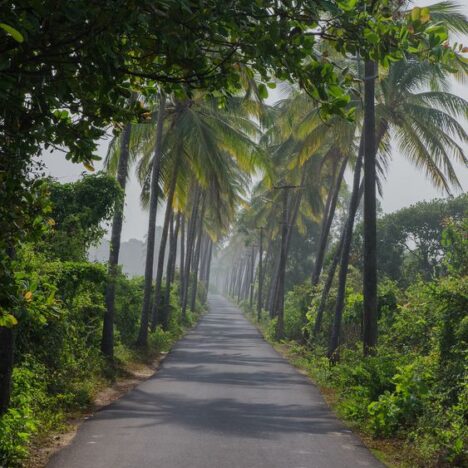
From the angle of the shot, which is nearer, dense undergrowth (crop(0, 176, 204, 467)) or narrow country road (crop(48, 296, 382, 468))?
dense undergrowth (crop(0, 176, 204, 467))

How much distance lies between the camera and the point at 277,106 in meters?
28.3

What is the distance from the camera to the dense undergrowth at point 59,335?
281 inches

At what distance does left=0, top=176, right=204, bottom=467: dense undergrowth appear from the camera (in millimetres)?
7145

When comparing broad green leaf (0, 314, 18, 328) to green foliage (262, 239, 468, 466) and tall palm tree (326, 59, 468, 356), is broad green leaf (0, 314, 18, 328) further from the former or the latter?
tall palm tree (326, 59, 468, 356)

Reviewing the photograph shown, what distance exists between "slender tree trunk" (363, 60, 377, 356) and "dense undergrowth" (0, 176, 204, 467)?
17.1ft

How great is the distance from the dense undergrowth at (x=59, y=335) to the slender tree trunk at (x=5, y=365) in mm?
206

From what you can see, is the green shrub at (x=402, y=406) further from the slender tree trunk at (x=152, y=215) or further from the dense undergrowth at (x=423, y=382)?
the slender tree trunk at (x=152, y=215)

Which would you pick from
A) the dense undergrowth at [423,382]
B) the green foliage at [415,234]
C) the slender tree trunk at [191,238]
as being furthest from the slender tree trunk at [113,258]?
the green foliage at [415,234]

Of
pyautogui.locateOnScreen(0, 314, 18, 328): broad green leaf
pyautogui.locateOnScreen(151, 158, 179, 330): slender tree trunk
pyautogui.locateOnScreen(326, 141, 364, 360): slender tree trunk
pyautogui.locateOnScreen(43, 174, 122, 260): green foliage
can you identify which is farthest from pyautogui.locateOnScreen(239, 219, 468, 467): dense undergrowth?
pyautogui.locateOnScreen(151, 158, 179, 330): slender tree trunk

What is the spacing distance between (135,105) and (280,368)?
1470 cm

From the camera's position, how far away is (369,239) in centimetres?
1414

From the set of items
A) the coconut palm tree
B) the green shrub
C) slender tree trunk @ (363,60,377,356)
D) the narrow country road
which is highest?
the coconut palm tree

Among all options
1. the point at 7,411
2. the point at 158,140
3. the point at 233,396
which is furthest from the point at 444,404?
the point at 158,140

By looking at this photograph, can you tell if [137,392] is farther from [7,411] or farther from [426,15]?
[426,15]
